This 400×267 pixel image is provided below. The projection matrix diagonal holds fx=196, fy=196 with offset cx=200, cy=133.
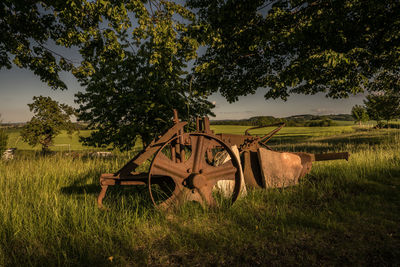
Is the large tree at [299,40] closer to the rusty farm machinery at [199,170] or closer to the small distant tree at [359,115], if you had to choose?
the rusty farm machinery at [199,170]

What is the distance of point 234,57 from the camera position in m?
9.33

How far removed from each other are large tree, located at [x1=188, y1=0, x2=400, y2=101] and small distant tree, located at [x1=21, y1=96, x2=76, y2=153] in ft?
115

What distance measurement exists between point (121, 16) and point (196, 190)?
5.81 meters

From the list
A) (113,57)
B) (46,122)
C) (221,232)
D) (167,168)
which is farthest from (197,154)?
(46,122)

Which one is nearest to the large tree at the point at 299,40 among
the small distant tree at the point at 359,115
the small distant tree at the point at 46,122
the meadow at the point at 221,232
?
the meadow at the point at 221,232

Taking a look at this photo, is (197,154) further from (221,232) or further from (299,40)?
(299,40)

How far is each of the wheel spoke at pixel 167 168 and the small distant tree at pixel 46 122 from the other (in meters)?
38.9

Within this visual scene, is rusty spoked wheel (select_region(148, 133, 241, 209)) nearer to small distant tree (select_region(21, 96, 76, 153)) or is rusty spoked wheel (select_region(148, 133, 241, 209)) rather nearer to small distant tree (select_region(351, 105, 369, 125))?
small distant tree (select_region(21, 96, 76, 153))

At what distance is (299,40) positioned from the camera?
7.65 meters

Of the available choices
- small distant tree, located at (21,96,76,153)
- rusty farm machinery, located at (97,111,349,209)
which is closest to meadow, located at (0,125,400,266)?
rusty farm machinery, located at (97,111,349,209)

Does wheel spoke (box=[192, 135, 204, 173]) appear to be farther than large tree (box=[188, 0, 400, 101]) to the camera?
No

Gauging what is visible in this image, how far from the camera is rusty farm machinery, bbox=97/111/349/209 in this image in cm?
298

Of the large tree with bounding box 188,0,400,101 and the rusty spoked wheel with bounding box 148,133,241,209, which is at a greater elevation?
the large tree with bounding box 188,0,400,101

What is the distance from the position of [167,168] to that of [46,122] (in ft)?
137
